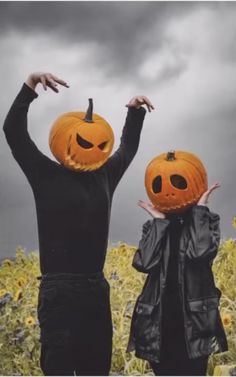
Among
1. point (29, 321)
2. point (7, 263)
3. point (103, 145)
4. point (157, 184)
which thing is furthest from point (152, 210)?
point (7, 263)

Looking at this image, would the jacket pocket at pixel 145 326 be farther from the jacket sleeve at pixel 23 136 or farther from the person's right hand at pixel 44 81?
the person's right hand at pixel 44 81

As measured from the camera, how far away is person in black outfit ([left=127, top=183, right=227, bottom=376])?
8.19ft

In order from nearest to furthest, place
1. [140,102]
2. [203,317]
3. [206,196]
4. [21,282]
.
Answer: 1. [203,317]
2. [206,196]
3. [140,102]
4. [21,282]

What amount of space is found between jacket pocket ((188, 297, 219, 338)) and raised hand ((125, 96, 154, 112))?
829 mm

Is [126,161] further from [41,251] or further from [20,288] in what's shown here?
[20,288]

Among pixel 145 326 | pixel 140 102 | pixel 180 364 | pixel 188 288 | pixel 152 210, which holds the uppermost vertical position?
pixel 140 102

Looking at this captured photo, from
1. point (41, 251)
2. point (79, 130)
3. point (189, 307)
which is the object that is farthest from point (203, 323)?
point (79, 130)

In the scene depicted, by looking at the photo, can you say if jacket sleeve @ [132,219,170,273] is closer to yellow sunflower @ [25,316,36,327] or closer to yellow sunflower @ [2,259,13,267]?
yellow sunflower @ [25,316,36,327]

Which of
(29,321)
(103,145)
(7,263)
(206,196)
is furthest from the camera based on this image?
(7,263)

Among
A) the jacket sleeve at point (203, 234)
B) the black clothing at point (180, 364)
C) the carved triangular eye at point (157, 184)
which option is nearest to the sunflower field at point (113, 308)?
the black clothing at point (180, 364)

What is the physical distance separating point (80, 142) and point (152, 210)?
0.37 meters

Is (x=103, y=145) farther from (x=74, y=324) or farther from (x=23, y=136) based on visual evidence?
(x=74, y=324)

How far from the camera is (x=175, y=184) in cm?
262

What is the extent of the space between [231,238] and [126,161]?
1156 millimetres
